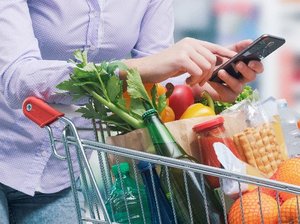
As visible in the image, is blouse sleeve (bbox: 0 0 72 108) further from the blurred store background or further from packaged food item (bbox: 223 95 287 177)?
the blurred store background

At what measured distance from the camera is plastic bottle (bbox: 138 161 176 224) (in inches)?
53.0

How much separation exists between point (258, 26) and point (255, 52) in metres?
2.65

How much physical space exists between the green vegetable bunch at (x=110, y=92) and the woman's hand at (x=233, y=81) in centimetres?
18

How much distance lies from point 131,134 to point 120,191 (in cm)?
11

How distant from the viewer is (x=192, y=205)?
53.6 inches

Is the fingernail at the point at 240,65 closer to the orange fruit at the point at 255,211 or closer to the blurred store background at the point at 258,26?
the orange fruit at the point at 255,211

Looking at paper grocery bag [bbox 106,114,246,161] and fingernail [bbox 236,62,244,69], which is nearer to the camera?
paper grocery bag [bbox 106,114,246,161]

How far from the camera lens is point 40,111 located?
1.36 m

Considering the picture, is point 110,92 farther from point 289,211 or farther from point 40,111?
point 289,211

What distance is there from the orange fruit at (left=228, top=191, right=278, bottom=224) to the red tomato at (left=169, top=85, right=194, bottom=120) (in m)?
0.33

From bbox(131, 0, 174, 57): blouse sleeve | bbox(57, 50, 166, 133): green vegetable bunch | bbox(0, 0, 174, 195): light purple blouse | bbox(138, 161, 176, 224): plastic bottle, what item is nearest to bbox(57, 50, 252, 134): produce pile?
bbox(57, 50, 166, 133): green vegetable bunch

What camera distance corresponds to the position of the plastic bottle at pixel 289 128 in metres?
1.56

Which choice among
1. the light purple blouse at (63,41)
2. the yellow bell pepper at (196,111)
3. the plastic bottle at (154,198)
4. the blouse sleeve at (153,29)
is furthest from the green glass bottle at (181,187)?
the blouse sleeve at (153,29)

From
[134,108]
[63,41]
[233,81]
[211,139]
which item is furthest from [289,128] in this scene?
[63,41]
